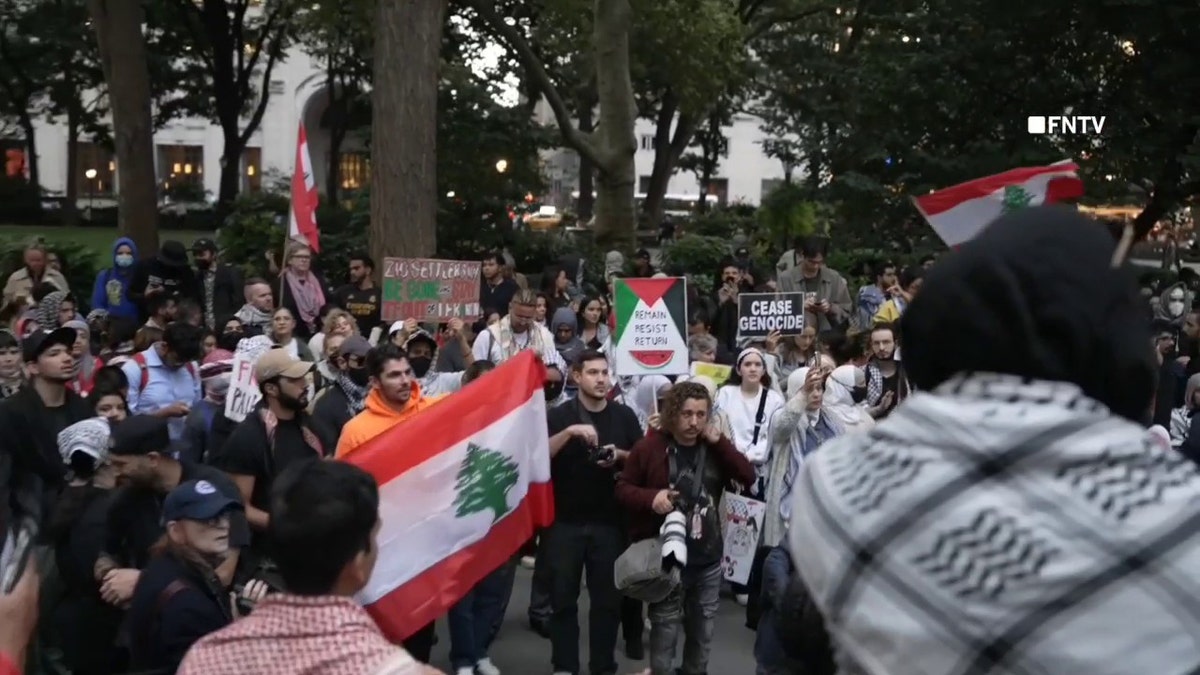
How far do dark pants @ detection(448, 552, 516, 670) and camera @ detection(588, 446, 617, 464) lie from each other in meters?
0.77

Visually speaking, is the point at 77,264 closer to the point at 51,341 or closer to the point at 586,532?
the point at 51,341

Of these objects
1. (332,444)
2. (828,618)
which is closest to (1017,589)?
(828,618)

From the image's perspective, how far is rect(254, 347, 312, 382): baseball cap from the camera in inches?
260

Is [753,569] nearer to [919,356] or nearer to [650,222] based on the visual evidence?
[919,356]

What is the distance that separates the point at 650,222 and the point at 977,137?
19332mm

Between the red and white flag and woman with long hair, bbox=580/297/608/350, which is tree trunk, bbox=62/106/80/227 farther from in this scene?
woman with long hair, bbox=580/297/608/350

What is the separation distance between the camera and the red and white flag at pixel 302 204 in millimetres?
13922

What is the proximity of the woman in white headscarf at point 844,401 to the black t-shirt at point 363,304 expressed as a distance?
199 inches

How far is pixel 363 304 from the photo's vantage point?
13102 millimetres

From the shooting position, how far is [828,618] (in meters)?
1.65

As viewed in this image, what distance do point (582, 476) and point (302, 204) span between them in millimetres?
7174

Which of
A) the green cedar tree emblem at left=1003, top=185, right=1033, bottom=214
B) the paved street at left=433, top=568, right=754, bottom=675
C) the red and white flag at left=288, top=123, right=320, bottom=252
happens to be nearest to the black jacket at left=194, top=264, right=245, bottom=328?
the red and white flag at left=288, top=123, right=320, bottom=252

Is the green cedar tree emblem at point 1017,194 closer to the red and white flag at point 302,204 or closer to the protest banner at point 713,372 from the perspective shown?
the protest banner at point 713,372

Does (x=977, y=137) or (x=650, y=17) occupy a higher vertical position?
(x=650, y=17)
